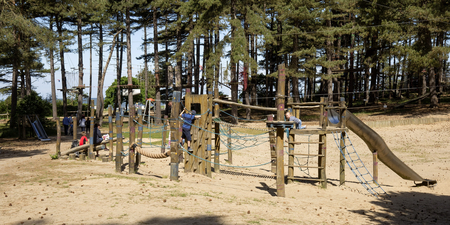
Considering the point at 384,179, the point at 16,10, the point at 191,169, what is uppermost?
the point at 16,10

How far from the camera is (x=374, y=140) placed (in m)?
12.0

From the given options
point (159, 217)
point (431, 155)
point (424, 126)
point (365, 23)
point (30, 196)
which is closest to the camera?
point (159, 217)

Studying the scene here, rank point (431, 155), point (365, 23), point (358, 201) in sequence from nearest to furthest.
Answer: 1. point (358, 201)
2. point (431, 155)
3. point (365, 23)

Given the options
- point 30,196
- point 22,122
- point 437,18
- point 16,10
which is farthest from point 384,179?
point 22,122

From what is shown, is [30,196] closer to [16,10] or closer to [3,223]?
[3,223]

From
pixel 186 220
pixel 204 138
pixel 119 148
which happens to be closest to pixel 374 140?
pixel 204 138

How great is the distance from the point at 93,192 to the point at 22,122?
1744cm

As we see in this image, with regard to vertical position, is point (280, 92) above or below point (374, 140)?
above

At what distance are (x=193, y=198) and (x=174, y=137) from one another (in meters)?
2.18

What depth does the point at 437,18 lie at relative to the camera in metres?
21.9

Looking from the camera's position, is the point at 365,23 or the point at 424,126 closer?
the point at 424,126

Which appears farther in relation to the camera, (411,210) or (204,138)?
(204,138)

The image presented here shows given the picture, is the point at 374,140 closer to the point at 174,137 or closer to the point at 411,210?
the point at 411,210

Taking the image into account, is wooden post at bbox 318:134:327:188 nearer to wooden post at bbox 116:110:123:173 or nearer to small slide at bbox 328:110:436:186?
small slide at bbox 328:110:436:186
